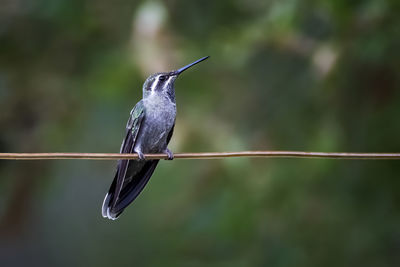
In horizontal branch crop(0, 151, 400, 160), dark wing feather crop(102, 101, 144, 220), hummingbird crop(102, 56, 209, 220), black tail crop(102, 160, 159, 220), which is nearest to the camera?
horizontal branch crop(0, 151, 400, 160)

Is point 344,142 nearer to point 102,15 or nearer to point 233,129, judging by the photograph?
point 233,129

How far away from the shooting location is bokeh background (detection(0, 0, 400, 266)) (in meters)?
6.12

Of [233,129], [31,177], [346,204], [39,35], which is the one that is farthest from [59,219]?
[346,204]

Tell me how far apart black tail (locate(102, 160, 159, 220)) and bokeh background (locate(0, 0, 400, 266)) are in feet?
5.53

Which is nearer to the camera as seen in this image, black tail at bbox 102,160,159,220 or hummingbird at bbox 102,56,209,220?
black tail at bbox 102,160,159,220

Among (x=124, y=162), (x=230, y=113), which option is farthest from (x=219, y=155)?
(x=230, y=113)

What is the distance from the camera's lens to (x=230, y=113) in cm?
697

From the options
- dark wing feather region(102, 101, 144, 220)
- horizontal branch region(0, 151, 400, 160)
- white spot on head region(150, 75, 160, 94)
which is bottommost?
horizontal branch region(0, 151, 400, 160)

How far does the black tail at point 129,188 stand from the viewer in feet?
14.0

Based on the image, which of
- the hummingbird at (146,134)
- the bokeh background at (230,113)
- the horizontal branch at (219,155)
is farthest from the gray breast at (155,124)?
the horizontal branch at (219,155)

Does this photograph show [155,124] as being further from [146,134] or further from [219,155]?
[219,155]

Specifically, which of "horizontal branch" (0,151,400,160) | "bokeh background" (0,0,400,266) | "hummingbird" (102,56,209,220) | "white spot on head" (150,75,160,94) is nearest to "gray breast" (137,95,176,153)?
"hummingbird" (102,56,209,220)

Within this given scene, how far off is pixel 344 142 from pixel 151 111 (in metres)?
2.19

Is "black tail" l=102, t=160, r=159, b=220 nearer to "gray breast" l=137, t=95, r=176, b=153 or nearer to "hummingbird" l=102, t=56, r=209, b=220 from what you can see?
"hummingbird" l=102, t=56, r=209, b=220
